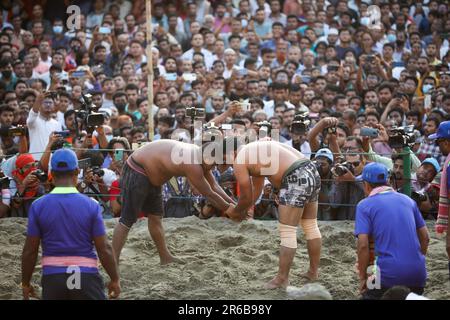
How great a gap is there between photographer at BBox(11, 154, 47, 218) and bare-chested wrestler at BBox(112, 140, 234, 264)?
249 centimetres

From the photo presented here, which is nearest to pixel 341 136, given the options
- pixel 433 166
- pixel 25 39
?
pixel 433 166

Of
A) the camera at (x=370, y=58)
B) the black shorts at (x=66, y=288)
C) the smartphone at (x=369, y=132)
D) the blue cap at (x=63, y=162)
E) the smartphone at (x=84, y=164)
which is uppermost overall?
the camera at (x=370, y=58)

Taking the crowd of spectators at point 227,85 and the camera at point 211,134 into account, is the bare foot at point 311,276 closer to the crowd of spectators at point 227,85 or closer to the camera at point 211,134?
the camera at point 211,134

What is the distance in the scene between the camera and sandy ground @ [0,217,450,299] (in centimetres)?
693

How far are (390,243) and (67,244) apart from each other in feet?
7.56

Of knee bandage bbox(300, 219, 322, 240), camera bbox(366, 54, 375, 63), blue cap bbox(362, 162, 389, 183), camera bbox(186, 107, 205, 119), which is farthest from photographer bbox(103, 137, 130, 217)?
camera bbox(366, 54, 375, 63)

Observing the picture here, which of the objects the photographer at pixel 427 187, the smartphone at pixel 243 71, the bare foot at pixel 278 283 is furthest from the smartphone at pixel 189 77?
the bare foot at pixel 278 283

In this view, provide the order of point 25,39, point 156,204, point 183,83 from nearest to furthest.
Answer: point 156,204 < point 183,83 < point 25,39

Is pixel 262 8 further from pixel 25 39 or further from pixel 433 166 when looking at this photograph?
pixel 433 166

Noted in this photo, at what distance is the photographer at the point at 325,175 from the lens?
944 centimetres

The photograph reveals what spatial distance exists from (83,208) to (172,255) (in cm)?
267

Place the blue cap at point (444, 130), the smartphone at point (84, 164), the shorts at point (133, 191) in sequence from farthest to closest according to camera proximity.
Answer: the smartphone at point (84, 164), the shorts at point (133, 191), the blue cap at point (444, 130)

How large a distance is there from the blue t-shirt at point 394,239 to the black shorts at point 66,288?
1.97 m
